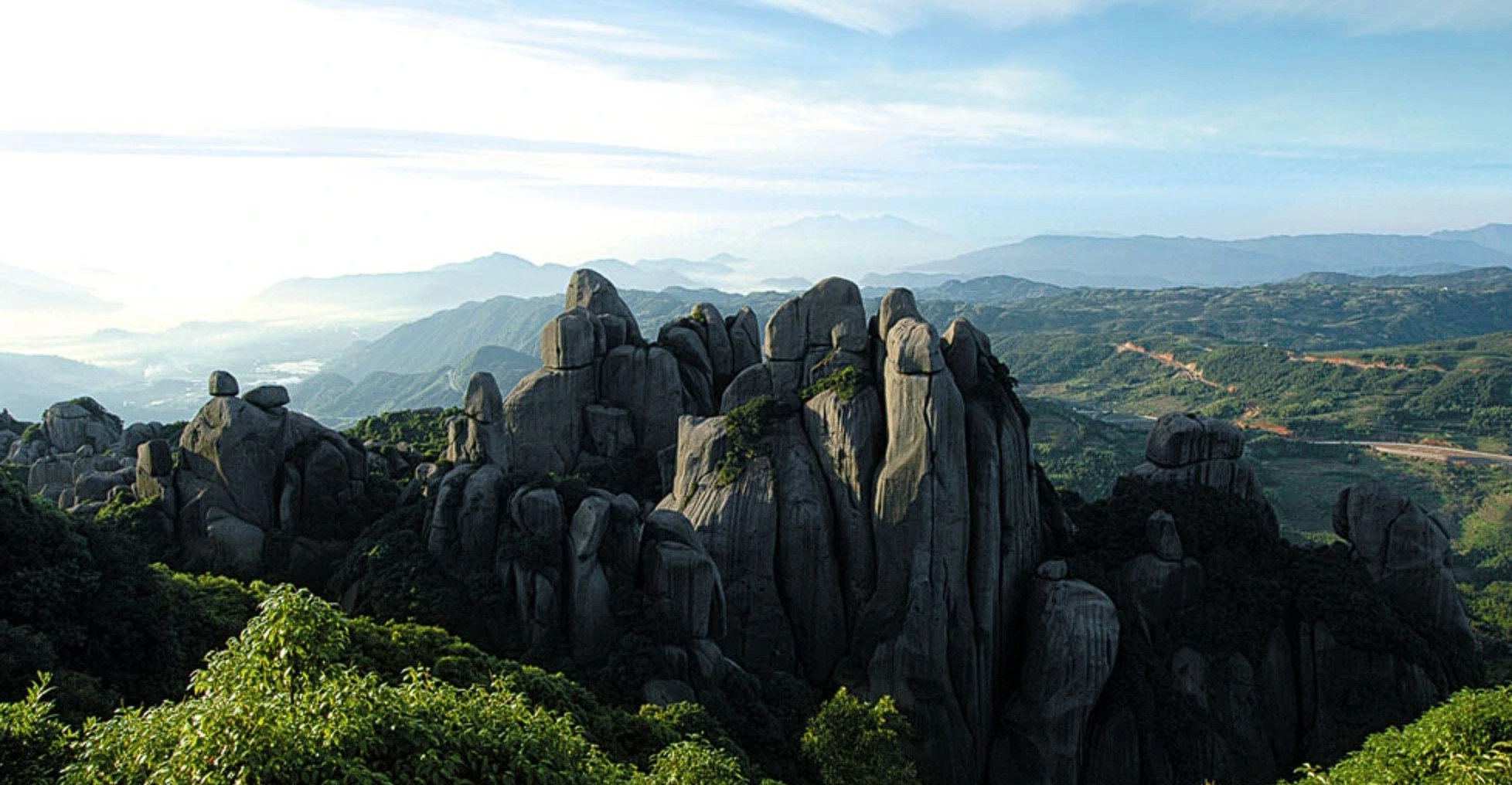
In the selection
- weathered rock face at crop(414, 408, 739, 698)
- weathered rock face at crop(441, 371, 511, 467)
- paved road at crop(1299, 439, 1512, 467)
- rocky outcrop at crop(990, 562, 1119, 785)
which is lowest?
paved road at crop(1299, 439, 1512, 467)

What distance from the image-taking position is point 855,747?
18.4 metres

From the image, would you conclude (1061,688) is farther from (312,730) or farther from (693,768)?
(312,730)

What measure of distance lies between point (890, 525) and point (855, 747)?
783cm

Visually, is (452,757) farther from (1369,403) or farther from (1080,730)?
(1369,403)

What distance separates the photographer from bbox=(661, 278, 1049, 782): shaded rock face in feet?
80.3

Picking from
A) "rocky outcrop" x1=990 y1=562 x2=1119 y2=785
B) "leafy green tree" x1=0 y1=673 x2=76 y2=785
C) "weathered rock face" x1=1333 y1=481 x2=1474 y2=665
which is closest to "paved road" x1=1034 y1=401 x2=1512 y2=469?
"weathered rock face" x1=1333 y1=481 x2=1474 y2=665

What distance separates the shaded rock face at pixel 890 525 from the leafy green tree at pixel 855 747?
5764mm

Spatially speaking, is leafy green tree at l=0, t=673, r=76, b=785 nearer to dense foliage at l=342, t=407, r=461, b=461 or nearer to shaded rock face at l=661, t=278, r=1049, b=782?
shaded rock face at l=661, t=278, r=1049, b=782

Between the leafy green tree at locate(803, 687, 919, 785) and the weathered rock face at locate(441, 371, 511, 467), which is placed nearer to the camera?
the leafy green tree at locate(803, 687, 919, 785)

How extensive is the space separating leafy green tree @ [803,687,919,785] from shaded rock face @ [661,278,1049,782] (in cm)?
576

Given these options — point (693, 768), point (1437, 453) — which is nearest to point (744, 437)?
point (693, 768)

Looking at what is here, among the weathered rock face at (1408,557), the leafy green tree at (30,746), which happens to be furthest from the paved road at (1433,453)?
the leafy green tree at (30,746)

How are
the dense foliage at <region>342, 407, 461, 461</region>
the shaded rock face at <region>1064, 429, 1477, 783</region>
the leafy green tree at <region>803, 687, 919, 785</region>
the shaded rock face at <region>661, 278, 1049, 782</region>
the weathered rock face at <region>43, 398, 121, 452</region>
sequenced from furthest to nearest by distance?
the weathered rock face at <region>43, 398, 121, 452</region>, the dense foliage at <region>342, 407, 461, 461</region>, the shaded rock face at <region>661, 278, 1049, 782</region>, the shaded rock face at <region>1064, 429, 1477, 783</region>, the leafy green tree at <region>803, 687, 919, 785</region>

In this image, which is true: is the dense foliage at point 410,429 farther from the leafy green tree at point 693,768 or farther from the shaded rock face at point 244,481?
the leafy green tree at point 693,768
